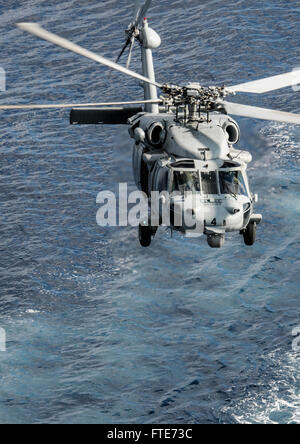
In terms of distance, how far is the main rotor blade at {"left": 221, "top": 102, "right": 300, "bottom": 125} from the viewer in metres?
49.9

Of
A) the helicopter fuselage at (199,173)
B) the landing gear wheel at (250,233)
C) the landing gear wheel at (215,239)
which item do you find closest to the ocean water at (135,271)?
the landing gear wheel at (250,233)

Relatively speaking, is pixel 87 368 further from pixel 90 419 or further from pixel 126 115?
pixel 126 115

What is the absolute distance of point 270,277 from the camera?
88375 millimetres

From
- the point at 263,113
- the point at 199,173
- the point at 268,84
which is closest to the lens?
the point at 263,113

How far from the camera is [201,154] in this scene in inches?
2159

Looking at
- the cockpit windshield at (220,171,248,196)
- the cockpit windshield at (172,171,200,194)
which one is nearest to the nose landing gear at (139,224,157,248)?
the cockpit windshield at (172,171,200,194)

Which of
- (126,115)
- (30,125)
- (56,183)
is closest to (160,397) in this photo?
(126,115)

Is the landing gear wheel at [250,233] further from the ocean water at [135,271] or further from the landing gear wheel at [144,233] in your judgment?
the ocean water at [135,271]

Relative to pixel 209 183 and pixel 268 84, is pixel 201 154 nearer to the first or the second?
pixel 209 183

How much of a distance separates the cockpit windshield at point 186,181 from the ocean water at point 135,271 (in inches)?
1061

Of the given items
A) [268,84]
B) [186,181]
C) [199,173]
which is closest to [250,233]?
[199,173]

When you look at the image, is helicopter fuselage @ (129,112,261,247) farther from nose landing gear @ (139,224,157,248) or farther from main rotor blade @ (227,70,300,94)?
main rotor blade @ (227,70,300,94)

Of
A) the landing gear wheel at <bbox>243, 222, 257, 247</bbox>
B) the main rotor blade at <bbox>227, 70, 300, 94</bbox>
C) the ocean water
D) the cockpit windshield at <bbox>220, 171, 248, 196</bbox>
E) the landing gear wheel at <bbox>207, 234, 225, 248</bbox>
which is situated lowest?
the ocean water

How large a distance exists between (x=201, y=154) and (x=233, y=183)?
8.35 feet
